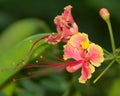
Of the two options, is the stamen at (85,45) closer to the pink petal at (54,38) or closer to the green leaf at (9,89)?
the pink petal at (54,38)

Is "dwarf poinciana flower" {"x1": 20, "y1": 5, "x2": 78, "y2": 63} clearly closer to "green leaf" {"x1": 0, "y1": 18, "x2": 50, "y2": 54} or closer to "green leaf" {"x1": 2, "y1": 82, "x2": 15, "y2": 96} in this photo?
"green leaf" {"x1": 2, "y1": 82, "x2": 15, "y2": 96}

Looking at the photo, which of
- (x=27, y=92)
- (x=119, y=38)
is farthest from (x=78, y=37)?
(x=119, y=38)

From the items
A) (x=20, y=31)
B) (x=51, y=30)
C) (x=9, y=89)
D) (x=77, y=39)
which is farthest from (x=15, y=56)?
(x=51, y=30)

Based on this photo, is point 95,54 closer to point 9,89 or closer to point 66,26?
point 66,26

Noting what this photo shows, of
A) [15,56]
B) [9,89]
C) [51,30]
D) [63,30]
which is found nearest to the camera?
[63,30]

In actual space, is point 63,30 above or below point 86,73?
above

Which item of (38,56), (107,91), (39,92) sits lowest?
(107,91)

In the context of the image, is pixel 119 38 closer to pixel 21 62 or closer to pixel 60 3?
pixel 60 3
